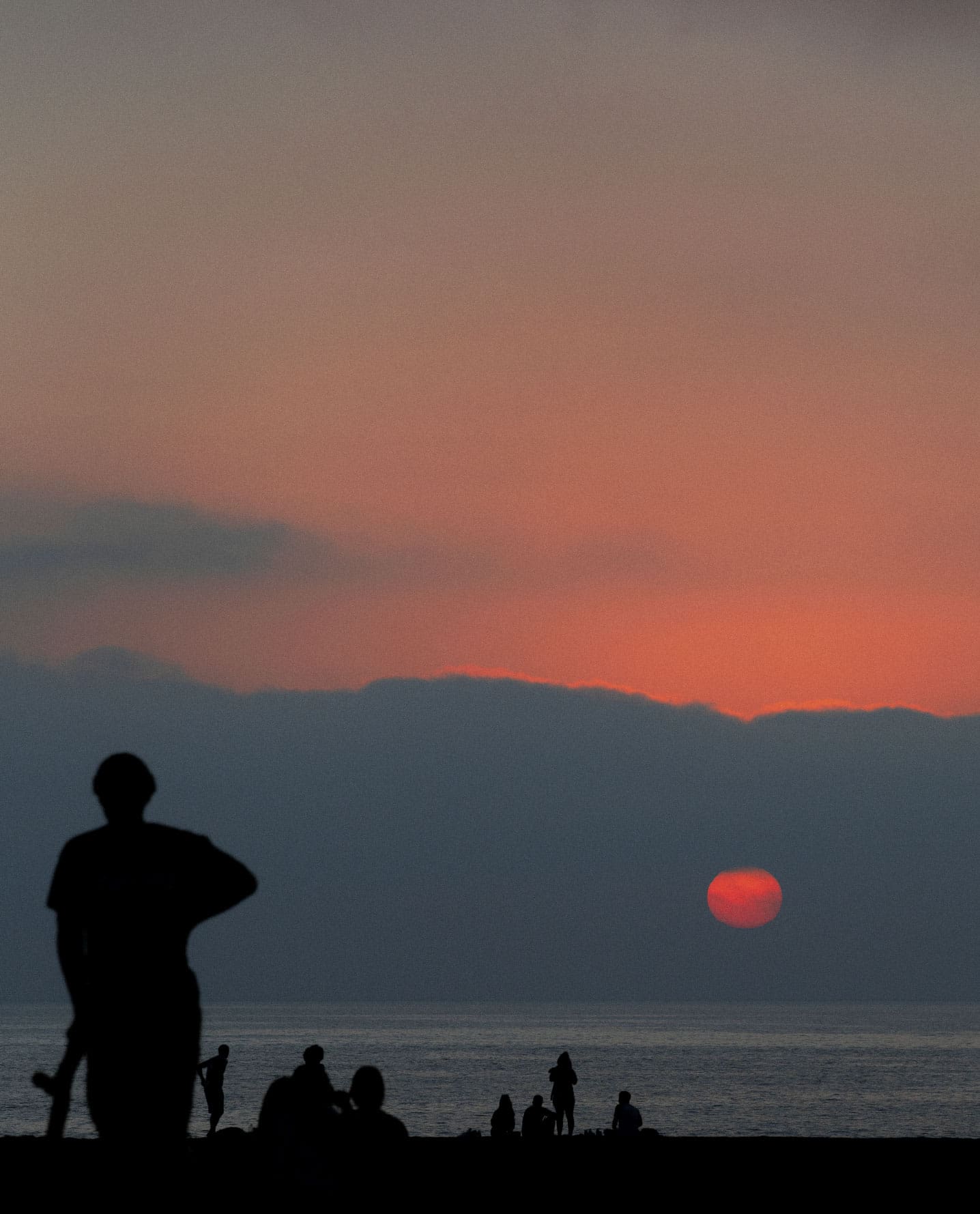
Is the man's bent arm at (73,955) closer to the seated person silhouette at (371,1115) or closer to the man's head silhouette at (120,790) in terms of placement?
the man's head silhouette at (120,790)

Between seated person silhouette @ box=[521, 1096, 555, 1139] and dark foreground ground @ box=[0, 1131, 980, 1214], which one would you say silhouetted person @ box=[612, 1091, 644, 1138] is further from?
dark foreground ground @ box=[0, 1131, 980, 1214]

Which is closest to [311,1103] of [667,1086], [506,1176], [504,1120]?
[506,1176]

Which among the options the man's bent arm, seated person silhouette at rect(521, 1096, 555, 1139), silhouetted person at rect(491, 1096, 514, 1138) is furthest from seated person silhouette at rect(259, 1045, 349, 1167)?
silhouetted person at rect(491, 1096, 514, 1138)

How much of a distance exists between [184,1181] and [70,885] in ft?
3.11

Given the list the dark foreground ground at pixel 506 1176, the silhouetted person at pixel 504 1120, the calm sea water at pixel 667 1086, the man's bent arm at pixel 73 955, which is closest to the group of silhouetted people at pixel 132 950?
the man's bent arm at pixel 73 955

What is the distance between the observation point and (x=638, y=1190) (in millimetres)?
9273

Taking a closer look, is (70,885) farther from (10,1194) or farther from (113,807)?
(10,1194)

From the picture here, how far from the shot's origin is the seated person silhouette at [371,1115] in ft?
21.1

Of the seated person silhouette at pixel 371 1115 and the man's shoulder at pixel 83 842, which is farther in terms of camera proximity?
the seated person silhouette at pixel 371 1115

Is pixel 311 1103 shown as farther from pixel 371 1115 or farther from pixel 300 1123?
pixel 371 1115

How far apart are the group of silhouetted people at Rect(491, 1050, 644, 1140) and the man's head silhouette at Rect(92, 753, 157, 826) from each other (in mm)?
14622

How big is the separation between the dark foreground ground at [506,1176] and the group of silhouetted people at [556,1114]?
490 centimetres

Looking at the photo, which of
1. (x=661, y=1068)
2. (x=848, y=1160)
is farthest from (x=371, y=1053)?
(x=848, y=1160)

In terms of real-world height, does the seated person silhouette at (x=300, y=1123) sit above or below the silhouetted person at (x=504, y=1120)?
above
